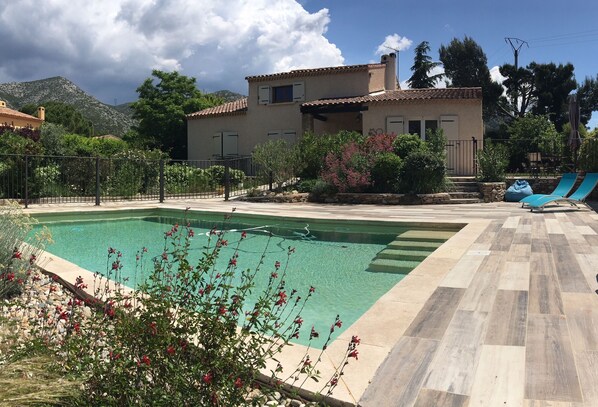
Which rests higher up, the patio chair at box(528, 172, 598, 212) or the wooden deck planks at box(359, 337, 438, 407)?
the patio chair at box(528, 172, 598, 212)

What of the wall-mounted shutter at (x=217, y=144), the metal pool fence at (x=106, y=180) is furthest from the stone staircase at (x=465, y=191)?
the wall-mounted shutter at (x=217, y=144)

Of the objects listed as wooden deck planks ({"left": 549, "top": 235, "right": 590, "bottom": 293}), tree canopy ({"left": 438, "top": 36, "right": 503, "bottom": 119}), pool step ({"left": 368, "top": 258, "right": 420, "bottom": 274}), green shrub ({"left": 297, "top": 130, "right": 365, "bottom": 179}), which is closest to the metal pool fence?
green shrub ({"left": 297, "top": 130, "right": 365, "bottom": 179})

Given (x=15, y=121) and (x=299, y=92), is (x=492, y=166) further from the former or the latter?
(x=15, y=121)

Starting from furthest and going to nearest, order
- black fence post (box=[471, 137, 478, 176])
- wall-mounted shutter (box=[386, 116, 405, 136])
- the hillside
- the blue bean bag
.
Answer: the hillside < wall-mounted shutter (box=[386, 116, 405, 136]) < black fence post (box=[471, 137, 478, 176]) < the blue bean bag

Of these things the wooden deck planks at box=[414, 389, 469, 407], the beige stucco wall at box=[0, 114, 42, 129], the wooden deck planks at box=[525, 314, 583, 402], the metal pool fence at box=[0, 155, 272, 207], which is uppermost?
the beige stucco wall at box=[0, 114, 42, 129]

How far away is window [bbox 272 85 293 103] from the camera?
69.9 ft

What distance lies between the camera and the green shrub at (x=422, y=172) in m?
12.9

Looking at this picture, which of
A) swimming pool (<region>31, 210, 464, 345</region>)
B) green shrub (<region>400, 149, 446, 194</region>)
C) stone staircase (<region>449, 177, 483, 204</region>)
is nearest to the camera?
swimming pool (<region>31, 210, 464, 345</region>)

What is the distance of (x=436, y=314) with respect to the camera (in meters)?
3.22

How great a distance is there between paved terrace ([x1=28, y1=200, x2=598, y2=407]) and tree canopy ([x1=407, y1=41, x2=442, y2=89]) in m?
31.5

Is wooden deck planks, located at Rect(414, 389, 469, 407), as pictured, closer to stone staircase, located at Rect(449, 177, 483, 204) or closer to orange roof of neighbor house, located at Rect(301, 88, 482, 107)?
stone staircase, located at Rect(449, 177, 483, 204)

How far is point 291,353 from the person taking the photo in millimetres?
2613

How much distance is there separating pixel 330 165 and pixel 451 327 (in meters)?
11.4

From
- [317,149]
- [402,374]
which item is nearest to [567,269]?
[402,374]
